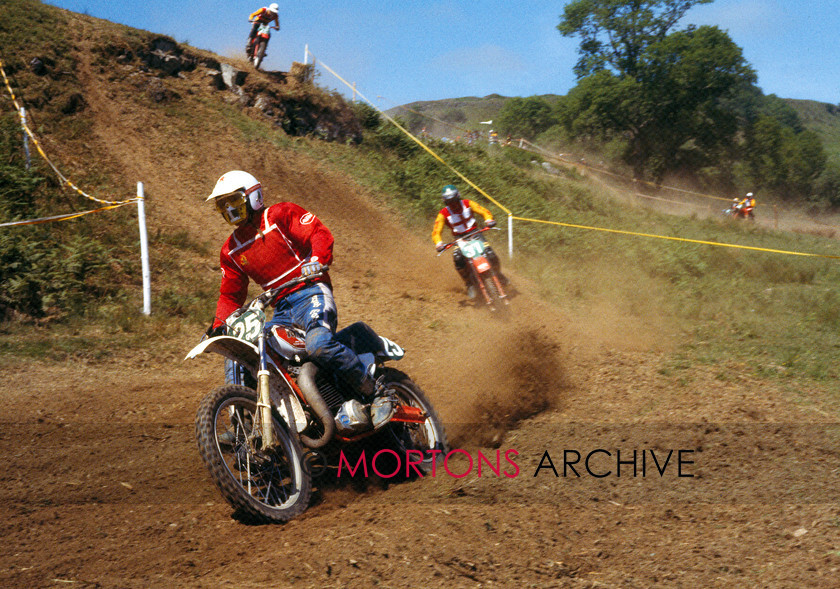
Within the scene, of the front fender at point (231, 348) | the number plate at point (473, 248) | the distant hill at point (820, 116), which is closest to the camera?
the front fender at point (231, 348)

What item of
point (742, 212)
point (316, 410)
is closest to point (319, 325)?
point (316, 410)

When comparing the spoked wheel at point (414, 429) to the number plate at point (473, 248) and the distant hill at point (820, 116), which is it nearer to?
the number plate at point (473, 248)

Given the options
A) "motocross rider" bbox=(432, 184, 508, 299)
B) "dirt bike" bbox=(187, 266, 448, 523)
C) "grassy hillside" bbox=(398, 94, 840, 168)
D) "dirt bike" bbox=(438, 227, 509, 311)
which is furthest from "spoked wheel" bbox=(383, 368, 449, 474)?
"grassy hillside" bbox=(398, 94, 840, 168)

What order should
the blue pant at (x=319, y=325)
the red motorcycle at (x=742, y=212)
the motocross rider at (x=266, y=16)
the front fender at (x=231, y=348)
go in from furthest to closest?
the red motorcycle at (x=742, y=212) < the motocross rider at (x=266, y=16) < the blue pant at (x=319, y=325) < the front fender at (x=231, y=348)

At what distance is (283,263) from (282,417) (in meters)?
1.17

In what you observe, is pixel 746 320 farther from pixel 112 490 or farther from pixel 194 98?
pixel 194 98

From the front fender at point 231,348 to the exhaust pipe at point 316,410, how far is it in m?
0.37

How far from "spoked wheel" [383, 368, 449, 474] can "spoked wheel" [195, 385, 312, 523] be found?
1012 mm

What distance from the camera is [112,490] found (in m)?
4.62

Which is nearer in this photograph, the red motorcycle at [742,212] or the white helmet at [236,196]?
the white helmet at [236,196]

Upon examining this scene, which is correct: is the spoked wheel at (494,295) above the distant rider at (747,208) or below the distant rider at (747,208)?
below

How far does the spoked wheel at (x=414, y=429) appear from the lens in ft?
17.0

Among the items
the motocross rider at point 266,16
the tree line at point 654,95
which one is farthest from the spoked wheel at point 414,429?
the tree line at point 654,95

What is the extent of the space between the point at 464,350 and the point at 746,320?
479 cm
